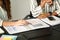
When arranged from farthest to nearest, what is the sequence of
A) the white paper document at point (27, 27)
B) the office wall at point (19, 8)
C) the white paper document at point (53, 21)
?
the office wall at point (19, 8) → the white paper document at point (53, 21) → the white paper document at point (27, 27)

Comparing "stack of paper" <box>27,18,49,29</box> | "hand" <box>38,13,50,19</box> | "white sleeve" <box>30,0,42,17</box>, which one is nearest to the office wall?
"white sleeve" <box>30,0,42,17</box>

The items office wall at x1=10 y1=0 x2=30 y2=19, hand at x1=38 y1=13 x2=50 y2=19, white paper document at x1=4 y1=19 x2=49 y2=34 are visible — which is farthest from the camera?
office wall at x1=10 y1=0 x2=30 y2=19

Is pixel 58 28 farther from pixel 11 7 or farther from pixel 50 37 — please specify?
pixel 11 7

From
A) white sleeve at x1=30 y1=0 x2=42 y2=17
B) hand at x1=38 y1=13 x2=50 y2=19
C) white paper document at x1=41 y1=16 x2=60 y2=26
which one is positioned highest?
white sleeve at x1=30 y1=0 x2=42 y2=17

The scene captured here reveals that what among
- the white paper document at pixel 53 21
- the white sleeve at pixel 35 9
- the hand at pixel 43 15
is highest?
the white sleeve at pixel 35 9

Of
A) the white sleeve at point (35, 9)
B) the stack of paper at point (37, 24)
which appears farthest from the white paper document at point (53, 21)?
the white sleeve at point (35, 9)

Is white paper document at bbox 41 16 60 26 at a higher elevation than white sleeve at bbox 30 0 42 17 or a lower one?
lower

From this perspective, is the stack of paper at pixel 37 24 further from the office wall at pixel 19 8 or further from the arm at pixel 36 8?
the office wall at pixel 19 8

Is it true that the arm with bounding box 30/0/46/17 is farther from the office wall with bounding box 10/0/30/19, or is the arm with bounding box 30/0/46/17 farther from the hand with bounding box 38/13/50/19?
the office wall with bounding box 10/0/30/19

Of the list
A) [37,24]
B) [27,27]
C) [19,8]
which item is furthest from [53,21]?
[19,8]

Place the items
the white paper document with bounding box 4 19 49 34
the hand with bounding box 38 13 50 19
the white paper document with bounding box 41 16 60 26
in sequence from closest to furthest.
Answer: the white paper document with bounding box 4 19 49 34
the white paper document with bounding box 41 16 60 26
the hand with bounding box 38 13 50 19

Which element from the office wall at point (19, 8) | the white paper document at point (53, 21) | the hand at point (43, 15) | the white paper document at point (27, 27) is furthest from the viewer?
the office wall at point (19, 8)

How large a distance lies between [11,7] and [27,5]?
0.24 m

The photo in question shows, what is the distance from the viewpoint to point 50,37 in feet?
3.19
